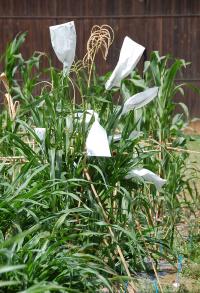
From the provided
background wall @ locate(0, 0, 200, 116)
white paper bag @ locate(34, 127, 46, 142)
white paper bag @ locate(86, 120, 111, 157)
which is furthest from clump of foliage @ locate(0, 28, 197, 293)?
background wall @ locate(0, 0, 200, 116)

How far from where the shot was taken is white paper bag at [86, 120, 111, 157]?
178 inches

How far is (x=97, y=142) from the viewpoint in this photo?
4.55 metres

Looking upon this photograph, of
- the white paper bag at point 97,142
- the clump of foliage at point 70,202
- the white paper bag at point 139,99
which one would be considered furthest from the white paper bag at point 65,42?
the white paper bag at point 97,142

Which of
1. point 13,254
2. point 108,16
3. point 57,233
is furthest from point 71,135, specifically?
point 108,16

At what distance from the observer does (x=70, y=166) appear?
481cm

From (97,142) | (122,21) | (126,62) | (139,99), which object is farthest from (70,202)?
(122,21)

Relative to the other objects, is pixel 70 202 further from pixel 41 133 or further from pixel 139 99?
pixel 139 99

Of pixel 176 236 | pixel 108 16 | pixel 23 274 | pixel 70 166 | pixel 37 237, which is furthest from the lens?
pixel 108 16

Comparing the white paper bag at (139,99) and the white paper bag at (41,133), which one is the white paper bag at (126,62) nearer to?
the white paper bag at (139,99)

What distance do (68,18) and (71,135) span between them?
11.5 m

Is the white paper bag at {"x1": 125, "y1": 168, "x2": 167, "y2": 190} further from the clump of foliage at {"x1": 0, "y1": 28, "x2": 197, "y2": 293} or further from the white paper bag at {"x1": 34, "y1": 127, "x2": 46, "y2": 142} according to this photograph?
the white paper bag at {"x1": 34, "y1": 127, "x2": 46, "y2": 142}

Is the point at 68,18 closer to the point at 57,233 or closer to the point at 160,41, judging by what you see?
the point at 160,41

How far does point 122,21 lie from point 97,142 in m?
11.7

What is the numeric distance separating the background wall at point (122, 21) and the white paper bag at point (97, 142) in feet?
37.5
